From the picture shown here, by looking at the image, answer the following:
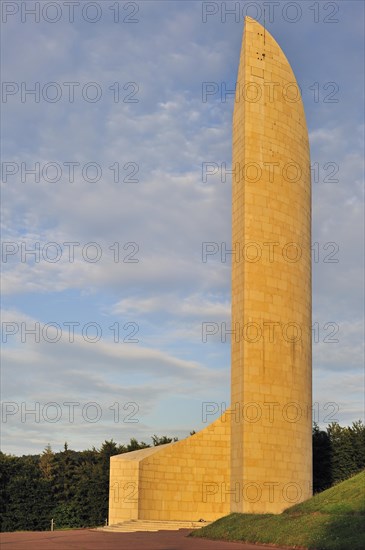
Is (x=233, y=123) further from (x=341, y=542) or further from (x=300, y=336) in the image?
(x=341, y=542)

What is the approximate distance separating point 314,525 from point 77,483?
30311 millimetres

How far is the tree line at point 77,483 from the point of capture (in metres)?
42.7

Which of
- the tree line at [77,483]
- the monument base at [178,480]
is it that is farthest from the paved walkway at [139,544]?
the tree line at [77,483]

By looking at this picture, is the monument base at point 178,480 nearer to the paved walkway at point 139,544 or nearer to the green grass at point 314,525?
the paved walkway at point 139,544

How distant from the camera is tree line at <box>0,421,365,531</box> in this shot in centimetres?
4269

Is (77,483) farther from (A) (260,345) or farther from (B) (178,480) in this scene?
(A) (260,345)

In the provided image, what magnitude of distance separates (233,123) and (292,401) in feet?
43.0

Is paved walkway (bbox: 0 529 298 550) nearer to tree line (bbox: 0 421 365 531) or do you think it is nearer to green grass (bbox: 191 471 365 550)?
green grass (bbox: 191 471 365 550)

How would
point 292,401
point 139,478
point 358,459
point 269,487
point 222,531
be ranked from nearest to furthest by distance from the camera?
point 222,531, point 269,487, point 292,401, point 139,478, point 358,459

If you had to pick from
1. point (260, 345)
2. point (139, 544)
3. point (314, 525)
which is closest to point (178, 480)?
point (260, 345)

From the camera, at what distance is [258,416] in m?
28.0

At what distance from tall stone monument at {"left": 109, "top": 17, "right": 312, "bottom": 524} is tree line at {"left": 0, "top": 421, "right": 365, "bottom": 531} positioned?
1155 cm

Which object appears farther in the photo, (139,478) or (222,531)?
(139,478)

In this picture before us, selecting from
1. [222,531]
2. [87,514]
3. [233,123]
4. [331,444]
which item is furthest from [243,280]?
[87,514]
